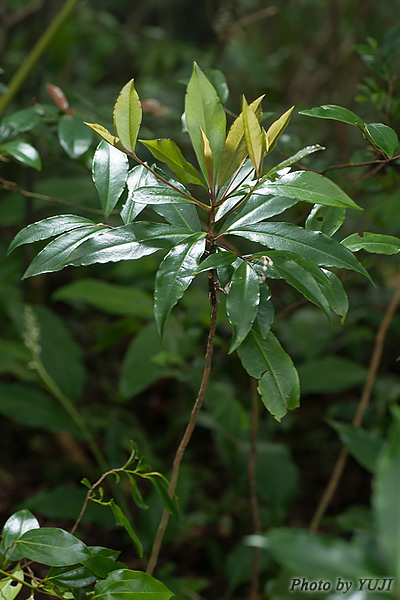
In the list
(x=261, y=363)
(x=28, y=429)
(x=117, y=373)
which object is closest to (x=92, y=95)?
(x=117, y=373)

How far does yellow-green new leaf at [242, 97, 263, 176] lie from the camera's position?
47 centimetres

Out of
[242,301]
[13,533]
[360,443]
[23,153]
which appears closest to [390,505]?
[242,301]

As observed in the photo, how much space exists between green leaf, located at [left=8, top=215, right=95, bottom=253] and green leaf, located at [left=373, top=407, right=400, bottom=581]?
1.18 ft

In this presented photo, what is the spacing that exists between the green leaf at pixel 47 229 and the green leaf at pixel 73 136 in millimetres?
319

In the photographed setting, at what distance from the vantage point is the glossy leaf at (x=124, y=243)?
49cm

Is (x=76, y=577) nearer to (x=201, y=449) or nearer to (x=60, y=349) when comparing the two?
(x=60, y=349)

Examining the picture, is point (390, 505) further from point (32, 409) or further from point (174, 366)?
point (174, 366)

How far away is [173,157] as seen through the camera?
1.69 ft

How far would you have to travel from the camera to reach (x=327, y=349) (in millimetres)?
1948

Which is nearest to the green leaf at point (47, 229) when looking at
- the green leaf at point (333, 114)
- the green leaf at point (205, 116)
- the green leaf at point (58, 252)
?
the green leaf at point (58, 252)

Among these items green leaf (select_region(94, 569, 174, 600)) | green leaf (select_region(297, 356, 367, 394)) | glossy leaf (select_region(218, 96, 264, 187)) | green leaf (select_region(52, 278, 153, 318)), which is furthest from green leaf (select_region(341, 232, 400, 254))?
green leaf (select_region(297, 356, 367, 394))

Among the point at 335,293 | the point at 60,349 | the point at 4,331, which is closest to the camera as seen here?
the point at 335,293

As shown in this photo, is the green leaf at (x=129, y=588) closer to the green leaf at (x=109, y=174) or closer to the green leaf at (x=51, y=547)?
the green leaf at (x=51, y=547)

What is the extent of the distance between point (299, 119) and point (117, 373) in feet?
4.80
